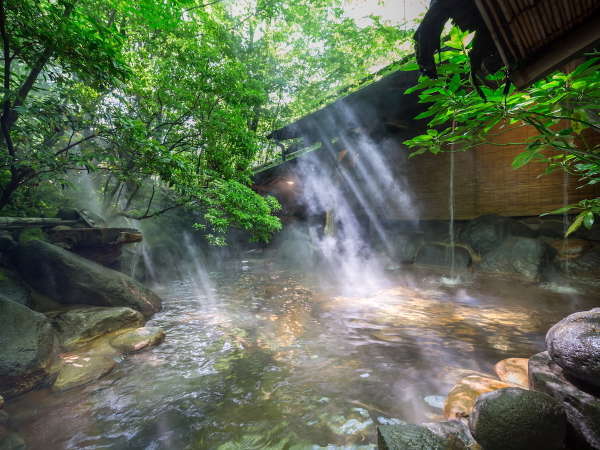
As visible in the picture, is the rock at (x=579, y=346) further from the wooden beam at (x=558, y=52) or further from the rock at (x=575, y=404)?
the wooden beam at (x=558, y=52)

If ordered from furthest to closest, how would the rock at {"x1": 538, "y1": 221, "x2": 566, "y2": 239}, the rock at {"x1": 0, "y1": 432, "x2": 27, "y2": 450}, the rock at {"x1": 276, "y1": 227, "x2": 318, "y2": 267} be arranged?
the rock at {"x1": 276, "y1": 227, "x2": 318, "y2": 267}, the rock at {"x1": 538, "y1": 221, "x2": 566, "y2": 239}, the rock at {"x1": 0, "y1": 432, "x2": 27, "y2": 450}

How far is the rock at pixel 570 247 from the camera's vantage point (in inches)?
315

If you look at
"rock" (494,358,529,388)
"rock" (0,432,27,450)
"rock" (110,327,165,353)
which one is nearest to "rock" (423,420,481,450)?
"rock" (494,358,529,388)

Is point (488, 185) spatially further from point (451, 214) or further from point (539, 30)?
point (539, 30)

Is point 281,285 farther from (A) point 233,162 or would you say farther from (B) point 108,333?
(B) point 108,333

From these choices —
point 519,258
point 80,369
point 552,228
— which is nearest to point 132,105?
point 80,369

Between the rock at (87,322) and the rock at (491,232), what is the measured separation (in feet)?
35.4

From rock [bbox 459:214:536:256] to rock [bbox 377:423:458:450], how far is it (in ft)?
29.1

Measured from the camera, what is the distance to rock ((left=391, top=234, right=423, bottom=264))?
11.5 metres

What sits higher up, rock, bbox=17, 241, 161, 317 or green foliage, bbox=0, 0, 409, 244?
green foliage, bbox=0, 0, 409, 244

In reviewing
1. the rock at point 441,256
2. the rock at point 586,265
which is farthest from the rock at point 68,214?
the rock at point 586,265

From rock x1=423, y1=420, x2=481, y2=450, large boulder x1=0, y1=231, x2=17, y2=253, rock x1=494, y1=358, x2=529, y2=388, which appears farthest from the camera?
large boulder x1=0, y1=231, x2=17, y2=253

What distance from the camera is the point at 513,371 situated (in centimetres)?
361

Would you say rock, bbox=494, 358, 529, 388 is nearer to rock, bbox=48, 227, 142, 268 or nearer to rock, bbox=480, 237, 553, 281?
rock, bbox=480, 237, 553, 281
